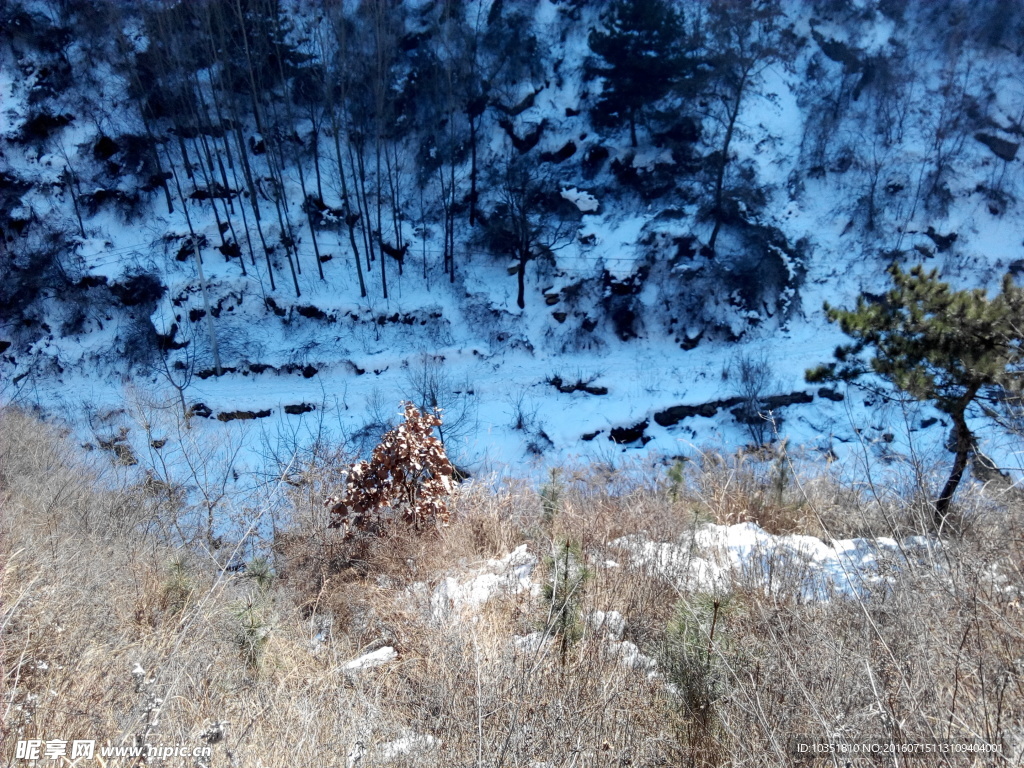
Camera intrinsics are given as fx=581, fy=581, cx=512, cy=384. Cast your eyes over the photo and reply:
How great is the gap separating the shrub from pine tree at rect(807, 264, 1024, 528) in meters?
4.99

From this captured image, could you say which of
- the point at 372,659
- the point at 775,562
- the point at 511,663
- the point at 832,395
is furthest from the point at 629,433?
the point at 511,663

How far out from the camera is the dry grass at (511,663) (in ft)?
7.39

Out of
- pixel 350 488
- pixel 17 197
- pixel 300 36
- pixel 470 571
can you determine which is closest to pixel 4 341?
pixel 17 197

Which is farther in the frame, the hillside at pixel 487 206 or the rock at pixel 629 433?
the hillside at pixel 487 206

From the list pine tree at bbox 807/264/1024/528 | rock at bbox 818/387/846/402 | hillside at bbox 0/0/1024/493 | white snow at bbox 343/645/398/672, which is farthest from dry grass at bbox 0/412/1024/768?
rock at bbox 818/387/846/402

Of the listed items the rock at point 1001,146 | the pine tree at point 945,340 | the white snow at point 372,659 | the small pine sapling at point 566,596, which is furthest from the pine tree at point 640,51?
the white snow at point 372,659

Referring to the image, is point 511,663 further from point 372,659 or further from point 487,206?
point 487,206

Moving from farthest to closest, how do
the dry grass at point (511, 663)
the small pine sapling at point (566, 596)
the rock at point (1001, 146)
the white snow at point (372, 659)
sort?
the rock at point (1001, 146)
the white snow at point (372, 659)
the small pine sapling at point (566, 596)
the dry grass at point (511, 663)

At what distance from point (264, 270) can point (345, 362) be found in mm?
4861

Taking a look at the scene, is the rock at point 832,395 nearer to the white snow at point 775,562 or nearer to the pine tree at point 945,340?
the pine tree at point 945,340

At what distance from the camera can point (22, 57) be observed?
21.3 metres

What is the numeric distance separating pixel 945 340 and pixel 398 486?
20.3 feet

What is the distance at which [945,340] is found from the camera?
652 centimetres

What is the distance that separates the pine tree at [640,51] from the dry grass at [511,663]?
60.6 feet
